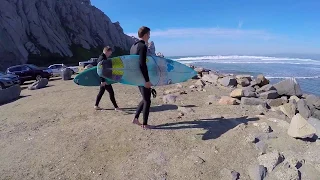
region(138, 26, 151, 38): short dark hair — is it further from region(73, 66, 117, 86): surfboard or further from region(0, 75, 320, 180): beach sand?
region(73, 66, 117, 86): surfboard

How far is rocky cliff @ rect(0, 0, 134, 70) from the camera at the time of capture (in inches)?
2334

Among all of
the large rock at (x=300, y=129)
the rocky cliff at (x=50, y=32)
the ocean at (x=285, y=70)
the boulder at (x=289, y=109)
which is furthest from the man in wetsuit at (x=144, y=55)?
the rocky cliff at (x=50, y=32)

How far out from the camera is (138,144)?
19.7 ft

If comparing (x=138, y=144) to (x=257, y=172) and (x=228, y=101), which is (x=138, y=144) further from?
(x=228, y=101)

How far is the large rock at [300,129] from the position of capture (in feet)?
19.3

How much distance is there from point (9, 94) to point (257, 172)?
42.6ft

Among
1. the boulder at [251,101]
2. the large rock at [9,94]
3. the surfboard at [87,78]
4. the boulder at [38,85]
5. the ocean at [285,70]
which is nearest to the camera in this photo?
the boulder at [251,101]

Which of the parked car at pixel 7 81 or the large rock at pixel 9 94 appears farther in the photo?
the parked car at pixel 7 81

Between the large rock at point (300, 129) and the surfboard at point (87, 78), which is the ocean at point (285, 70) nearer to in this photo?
the large rock at point (300, 129)

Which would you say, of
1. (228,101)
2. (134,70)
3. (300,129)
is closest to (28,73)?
(134,70)

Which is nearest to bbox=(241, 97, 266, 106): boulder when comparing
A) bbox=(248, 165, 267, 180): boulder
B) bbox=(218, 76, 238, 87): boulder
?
bbox=(248, 165, 267, 180): boulder

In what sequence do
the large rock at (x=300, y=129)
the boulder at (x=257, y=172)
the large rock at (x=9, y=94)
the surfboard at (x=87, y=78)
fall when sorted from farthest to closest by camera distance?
the large rock at (x=9, y=94)
the surfboard at (x=87, y=78)
the large rock at (x=300, y=129)
the boulder at (x=257, y=172)

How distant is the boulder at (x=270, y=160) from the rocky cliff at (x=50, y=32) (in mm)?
53263

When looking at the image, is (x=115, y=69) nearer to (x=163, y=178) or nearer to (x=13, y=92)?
(x=163, y=178)
